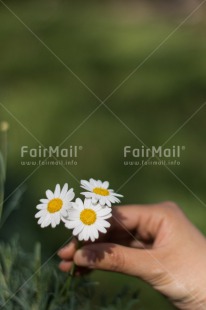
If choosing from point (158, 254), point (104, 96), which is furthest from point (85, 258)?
point (104, 96)

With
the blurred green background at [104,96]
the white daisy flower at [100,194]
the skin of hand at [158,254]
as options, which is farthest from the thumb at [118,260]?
the blurred green background at [104,96]

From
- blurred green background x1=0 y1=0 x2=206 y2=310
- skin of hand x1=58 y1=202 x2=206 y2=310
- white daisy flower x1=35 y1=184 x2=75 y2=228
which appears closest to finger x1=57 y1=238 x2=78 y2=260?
skin of hand x1=58 y1=202 x2=206 y2=310

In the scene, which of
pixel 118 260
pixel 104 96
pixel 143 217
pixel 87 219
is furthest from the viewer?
pixel 104 96

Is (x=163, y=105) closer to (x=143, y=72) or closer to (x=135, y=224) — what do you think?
(x=143, y=72)

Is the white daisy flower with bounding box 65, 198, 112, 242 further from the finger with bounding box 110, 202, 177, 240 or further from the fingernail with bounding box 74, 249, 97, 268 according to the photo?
the finger with bounding box 110, 202, 177, 240

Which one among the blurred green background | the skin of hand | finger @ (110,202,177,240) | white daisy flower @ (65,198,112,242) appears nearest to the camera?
white daisy flower @ (65,198,112,242)

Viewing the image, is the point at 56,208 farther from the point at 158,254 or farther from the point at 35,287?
the point at 158,254

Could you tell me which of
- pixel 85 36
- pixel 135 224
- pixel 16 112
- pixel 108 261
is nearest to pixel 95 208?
pixel 108 261

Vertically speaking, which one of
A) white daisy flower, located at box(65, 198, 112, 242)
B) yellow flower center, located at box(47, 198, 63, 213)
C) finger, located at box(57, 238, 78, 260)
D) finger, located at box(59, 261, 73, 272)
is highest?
yellow flower center, located at box(47, 198, 63, 213)
